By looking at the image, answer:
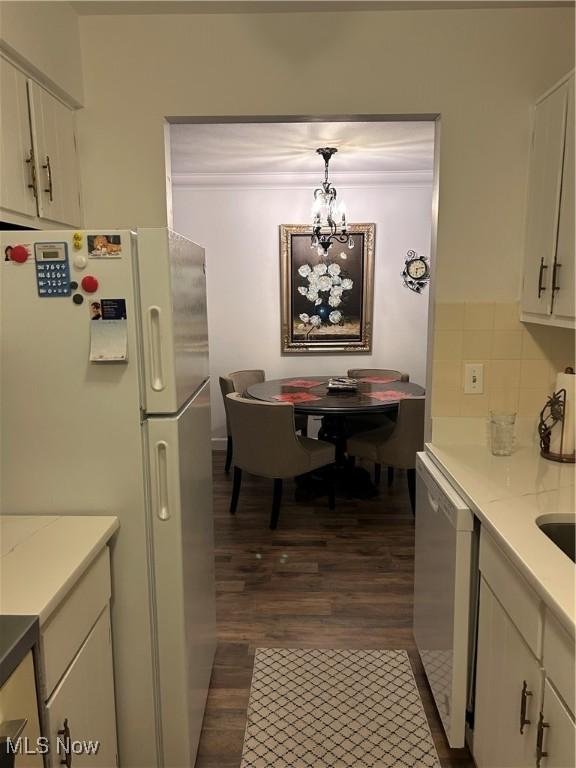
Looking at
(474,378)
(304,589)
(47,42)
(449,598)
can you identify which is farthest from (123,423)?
(304,589)

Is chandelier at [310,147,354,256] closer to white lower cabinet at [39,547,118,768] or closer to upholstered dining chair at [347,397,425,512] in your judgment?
upholstered dining chair at [347,397,425,512]

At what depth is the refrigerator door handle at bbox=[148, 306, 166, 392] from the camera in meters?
1.49

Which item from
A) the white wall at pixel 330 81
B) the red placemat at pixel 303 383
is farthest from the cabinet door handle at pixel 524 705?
the red placemat at pixel 303 383

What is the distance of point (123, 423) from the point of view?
1512 millimetres

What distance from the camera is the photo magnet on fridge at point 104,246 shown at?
1432mm

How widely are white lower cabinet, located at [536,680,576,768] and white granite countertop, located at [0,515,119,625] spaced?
1.06 m

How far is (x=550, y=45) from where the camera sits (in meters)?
1.99

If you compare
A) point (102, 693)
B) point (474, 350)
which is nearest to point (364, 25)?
point (474, 350)

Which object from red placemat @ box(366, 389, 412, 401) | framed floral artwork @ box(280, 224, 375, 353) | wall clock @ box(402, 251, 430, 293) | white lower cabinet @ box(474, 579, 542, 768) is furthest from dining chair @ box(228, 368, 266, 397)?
white lower cabinet @ box(474, 579, 542, 768)

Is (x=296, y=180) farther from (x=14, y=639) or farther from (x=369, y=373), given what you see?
(x=14, y=639)

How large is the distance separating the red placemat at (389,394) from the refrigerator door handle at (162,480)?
8.43 ft

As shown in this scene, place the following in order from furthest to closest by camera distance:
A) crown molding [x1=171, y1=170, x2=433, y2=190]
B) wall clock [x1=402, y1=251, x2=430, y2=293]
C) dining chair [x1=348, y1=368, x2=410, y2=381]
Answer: wall clock [x1=402, y1=251, x2=430, y2=293], dining chair [x1=348, y1=368, x2=410, y2=381], crown molding [x1=171, y1=170, x2=433, y2=190]

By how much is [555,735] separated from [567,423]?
44.0 inches

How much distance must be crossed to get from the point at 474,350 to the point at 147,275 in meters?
1.34
